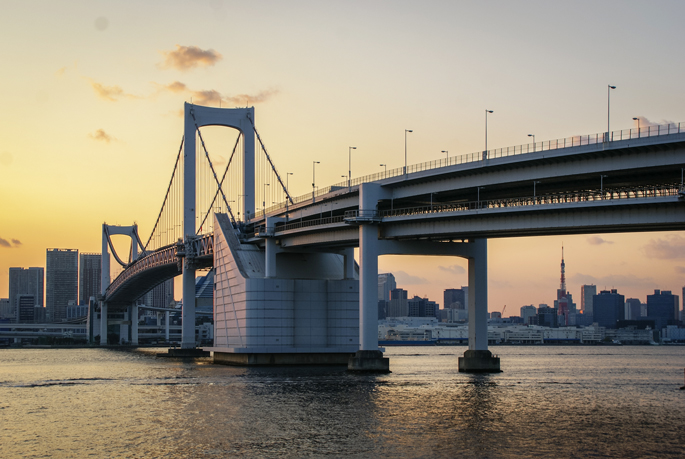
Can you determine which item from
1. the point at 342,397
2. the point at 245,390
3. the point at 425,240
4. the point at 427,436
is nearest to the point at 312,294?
the point at 425,240

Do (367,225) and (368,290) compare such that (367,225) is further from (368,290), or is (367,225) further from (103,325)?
(103,325)

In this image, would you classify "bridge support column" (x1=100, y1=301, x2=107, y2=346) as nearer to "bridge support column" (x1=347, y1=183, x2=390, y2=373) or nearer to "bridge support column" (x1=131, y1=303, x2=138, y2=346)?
"bridge support column" (x1=131, y1=303, x2=138, y2=346)

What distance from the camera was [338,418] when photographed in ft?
139

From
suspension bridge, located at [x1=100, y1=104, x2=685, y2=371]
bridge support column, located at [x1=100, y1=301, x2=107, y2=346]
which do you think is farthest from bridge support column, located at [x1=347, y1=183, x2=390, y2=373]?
bridge support column, located at [x1=100, y1=301, x2=107, y2=346]

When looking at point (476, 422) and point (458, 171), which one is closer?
point (476, 422)

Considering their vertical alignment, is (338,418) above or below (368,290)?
below

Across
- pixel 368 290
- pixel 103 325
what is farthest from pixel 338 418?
pixel 103 325

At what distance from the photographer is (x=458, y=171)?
192 ft

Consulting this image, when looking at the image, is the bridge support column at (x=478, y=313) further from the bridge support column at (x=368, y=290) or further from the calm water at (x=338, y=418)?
the bridge support column at (x=368, y=290)

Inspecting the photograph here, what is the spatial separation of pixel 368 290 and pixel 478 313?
32.9 ft

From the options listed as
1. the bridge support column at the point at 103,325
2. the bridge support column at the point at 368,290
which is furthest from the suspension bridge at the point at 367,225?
the bridge support column at the point at 103,325

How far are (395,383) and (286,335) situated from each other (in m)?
23.1

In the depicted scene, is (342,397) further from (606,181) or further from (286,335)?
(286,335)

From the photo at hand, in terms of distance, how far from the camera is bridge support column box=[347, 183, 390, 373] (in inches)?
2552
